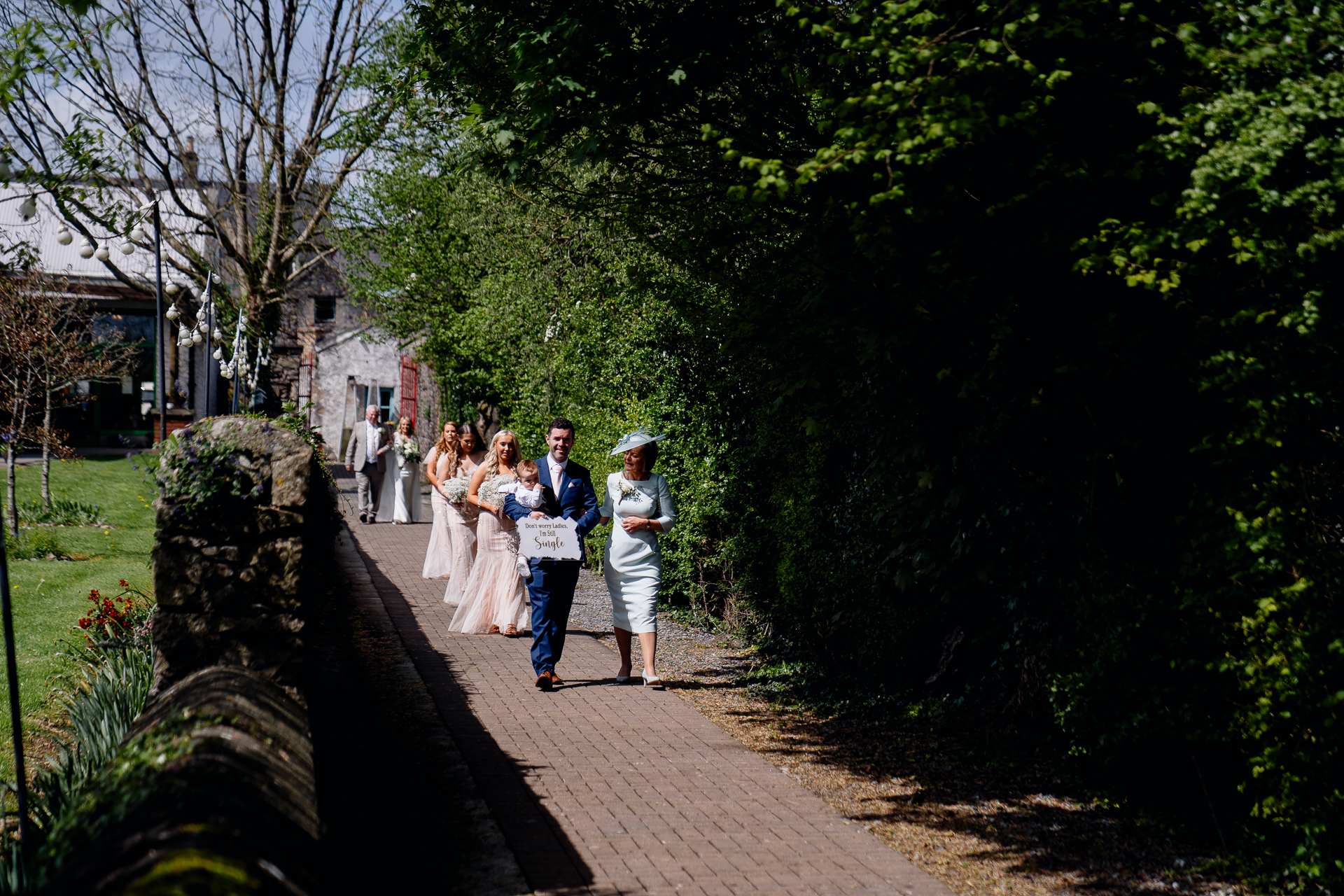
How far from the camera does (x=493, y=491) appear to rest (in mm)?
9875

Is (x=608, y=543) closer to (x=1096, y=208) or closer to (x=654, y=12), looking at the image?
(x=654, y=12)

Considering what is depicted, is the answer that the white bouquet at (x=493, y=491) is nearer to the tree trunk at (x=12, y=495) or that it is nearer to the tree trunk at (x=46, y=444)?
the tree trunk at (x=12, y=495)

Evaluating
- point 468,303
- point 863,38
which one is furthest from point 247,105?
point 863,38

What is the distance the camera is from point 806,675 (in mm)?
8141

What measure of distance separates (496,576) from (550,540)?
2.27 m

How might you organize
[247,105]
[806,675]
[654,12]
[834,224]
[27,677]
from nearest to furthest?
[834,224], [654,12], [27,677], [806,675], [247,105]

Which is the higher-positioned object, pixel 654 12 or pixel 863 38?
pixel 654 12

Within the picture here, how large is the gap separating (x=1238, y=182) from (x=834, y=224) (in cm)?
204

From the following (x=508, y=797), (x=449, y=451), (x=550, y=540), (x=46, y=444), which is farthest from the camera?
(x=46, y=444)

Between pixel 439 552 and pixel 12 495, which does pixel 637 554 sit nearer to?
pixel 439 552

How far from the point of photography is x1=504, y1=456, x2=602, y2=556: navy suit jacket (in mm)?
7980

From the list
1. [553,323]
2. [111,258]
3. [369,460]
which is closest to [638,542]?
[553,323]

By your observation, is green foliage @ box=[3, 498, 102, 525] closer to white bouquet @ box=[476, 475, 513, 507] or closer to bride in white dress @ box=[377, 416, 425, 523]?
bride in white dress @ box=[377, 416, 425, 523]

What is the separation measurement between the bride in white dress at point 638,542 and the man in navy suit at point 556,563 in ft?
0.80
